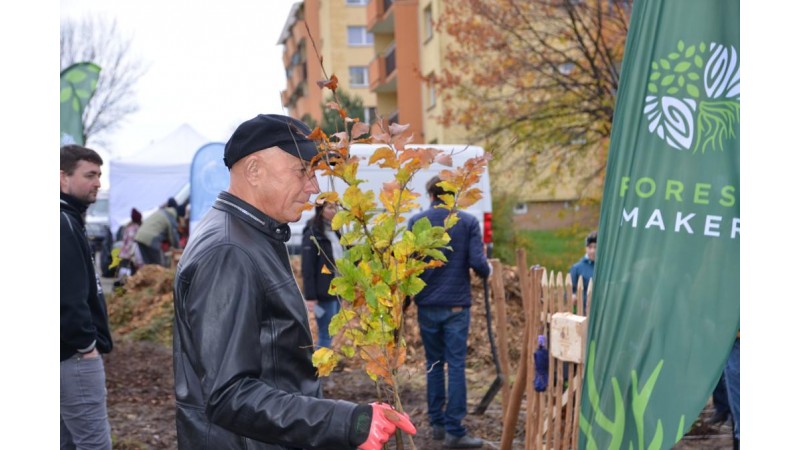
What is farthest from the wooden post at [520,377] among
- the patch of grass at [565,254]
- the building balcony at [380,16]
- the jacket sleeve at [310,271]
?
the building balcony at [380,16]

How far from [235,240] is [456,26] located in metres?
17.3

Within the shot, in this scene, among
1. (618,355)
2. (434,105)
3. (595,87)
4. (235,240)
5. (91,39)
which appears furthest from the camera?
(91,39)

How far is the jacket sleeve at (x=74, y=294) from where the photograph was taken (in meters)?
4.80

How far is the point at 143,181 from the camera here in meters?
22.6

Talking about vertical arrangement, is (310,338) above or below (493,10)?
below

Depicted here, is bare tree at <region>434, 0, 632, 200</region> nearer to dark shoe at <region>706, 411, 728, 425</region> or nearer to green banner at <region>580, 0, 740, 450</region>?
dark shoe at <region>706, 411, 728, 425</region>

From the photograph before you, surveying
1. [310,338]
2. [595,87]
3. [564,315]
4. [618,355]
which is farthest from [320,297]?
[595,87]

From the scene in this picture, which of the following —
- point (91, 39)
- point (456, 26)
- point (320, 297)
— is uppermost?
point (91, 39)

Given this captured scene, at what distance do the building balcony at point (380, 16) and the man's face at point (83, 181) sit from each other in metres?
35.0

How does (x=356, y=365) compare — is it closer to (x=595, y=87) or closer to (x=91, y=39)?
(x=595, y=87)

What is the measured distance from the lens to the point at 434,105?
112ft

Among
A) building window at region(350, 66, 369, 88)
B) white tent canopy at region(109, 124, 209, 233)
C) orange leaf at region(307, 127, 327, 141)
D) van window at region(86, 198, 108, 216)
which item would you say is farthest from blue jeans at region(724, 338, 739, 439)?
building window at region(350, 66, 369, 88)

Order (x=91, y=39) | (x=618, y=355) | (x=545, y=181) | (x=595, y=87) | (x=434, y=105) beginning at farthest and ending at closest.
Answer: (x=91, y=39) → (x=434, y=105) → (x=545, y=181) → (x=595, y=87) → (x=618, y=355)

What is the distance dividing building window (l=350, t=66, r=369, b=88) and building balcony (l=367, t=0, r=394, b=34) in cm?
959
